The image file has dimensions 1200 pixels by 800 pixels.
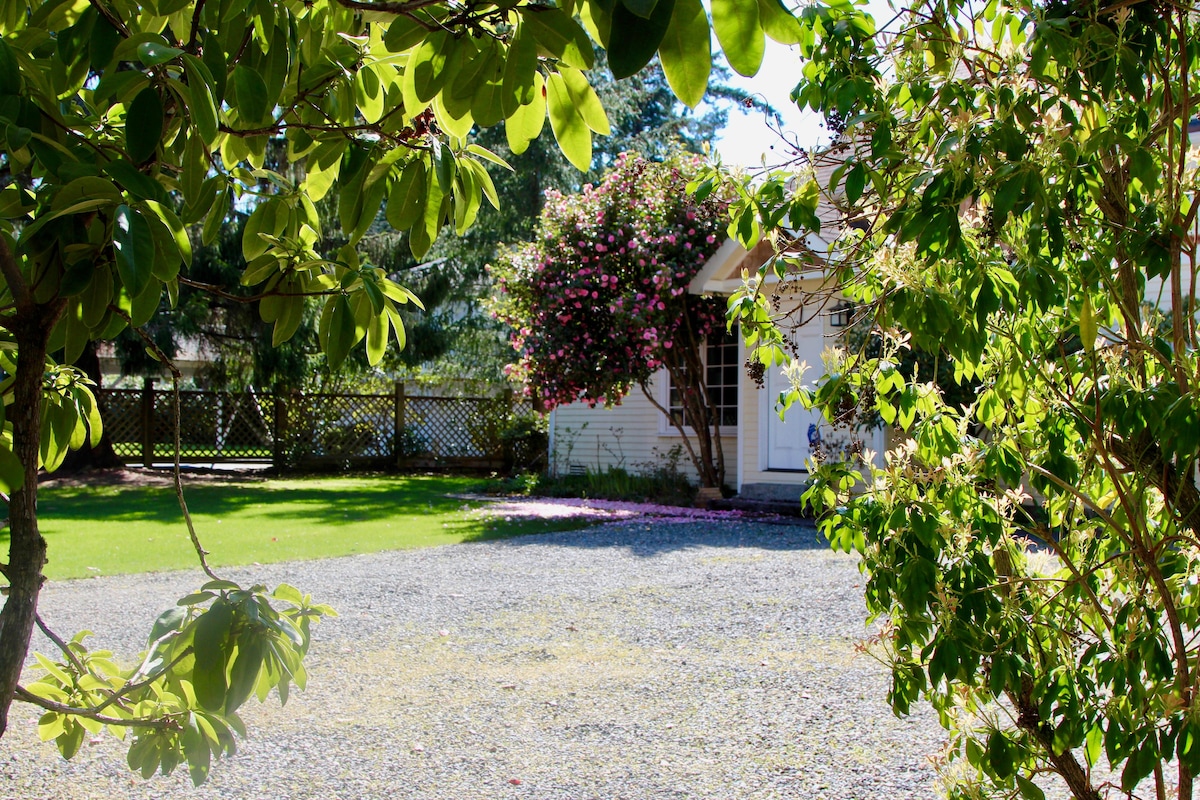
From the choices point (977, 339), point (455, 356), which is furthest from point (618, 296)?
point (455, 356)

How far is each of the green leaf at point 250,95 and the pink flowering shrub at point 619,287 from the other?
11628 mm

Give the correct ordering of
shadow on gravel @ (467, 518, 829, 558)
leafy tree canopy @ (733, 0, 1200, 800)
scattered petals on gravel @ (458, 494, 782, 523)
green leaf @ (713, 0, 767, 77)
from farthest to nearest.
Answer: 1. scattered petals on gravel @ (458, 494, 782, 523)
2. shadow on gravel @ (467, 518, 829, 558)
3. leafy tree canopy @ (733, 0, 1200, 800)
4. green leaf @ (713, 0, 767, 77)

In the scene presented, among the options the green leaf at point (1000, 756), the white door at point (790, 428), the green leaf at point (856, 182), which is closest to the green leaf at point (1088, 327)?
the green leaf at point (856, 182)

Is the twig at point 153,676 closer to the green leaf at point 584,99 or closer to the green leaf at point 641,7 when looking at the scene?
the green leaf at point 584,99

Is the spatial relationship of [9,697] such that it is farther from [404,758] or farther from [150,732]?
[404,758]

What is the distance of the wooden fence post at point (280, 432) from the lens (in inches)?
798

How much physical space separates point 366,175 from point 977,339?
1.30 m

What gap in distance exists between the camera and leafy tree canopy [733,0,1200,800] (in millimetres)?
1927

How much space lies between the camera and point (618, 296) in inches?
529

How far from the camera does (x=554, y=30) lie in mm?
1062

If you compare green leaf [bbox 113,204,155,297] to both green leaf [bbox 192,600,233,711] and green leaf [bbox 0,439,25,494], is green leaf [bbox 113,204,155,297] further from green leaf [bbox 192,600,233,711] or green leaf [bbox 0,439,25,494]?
green leaf [bbox 192,600,233,711]

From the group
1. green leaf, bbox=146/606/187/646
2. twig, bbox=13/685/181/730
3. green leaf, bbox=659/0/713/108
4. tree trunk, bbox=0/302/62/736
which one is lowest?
twig, bbox=13/685/181/730

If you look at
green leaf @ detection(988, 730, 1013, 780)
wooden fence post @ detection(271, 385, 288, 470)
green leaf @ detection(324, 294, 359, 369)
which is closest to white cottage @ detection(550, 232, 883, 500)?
wooden fence post @ detection(271, 385, 288, 470)

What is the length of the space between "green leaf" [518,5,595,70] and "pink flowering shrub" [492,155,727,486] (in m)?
11.8
